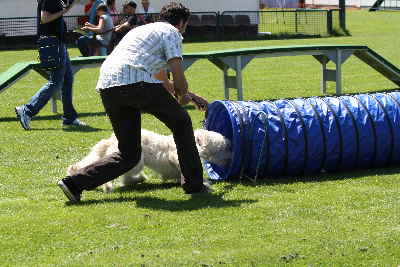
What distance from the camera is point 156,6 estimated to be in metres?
32.1

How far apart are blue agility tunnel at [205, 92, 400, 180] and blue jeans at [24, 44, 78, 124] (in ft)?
11.4

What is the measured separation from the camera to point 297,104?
26.8 ft

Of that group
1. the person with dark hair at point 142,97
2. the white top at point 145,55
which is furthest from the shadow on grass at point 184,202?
the white top at point 145,55

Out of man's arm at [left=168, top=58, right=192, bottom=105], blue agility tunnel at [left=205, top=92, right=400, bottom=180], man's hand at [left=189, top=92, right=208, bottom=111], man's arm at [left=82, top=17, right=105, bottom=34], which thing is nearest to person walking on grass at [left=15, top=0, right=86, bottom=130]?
blue agility tunnel at [left=205, top=92, right=400, bottom=180]

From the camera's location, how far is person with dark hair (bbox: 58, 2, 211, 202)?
21.9 ft

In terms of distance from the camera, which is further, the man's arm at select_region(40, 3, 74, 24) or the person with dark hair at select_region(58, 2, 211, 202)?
the man's arm at select_region(40, 3, 74, 24)

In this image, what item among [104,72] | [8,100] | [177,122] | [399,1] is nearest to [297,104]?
[177,122]

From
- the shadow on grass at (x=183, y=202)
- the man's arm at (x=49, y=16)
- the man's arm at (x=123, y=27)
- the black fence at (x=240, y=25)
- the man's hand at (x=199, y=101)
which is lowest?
the black fence at (x=240, y=25)

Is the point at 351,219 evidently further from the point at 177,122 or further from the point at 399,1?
the point at 399,1

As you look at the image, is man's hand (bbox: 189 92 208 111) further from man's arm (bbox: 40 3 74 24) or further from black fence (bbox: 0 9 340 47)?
black fence (bbox: 0 9 340 47)

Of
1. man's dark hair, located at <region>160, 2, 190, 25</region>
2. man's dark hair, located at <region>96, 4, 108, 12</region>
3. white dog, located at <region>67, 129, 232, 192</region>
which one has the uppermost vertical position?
man's dark hair, located at <region>160, 2, 190, 25</region>

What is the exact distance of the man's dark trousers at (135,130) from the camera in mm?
6723

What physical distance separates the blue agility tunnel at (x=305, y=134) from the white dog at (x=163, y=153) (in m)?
0.16

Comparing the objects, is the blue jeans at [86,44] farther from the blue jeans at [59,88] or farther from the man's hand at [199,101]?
the man's hand at [199,101]
